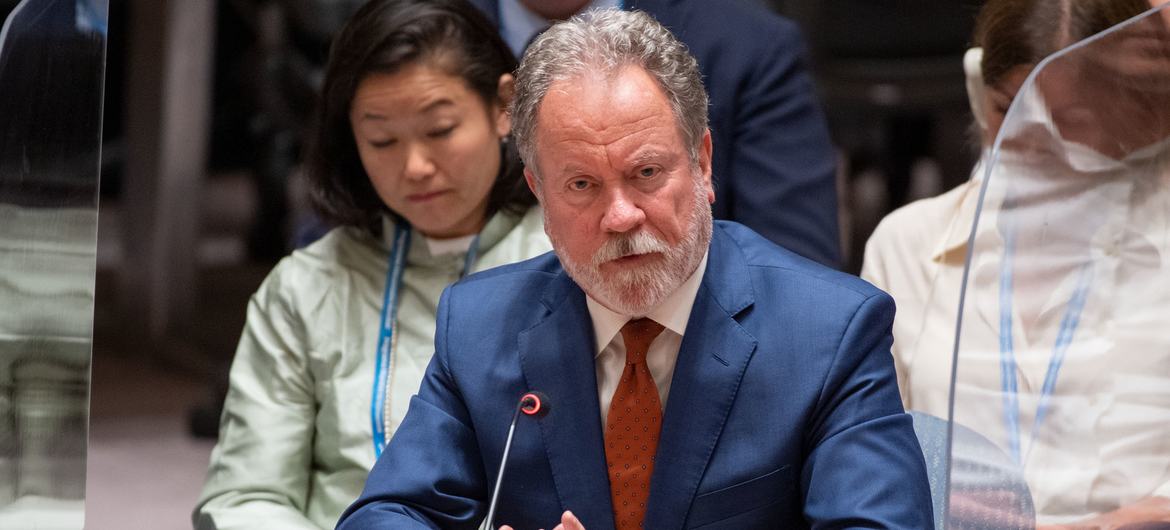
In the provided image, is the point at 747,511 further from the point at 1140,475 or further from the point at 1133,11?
the point at 1133,11

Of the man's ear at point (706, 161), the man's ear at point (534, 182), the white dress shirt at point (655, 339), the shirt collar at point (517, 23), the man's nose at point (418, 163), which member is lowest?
the white dress shirt at point (655, 339)

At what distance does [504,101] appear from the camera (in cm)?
234

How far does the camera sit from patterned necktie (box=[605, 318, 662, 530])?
173cm

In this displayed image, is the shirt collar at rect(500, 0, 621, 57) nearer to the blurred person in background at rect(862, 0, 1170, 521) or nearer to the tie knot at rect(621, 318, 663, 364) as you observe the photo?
the tie knot at rect(621, 318, 663, 364)

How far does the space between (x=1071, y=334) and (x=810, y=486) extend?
0.36 m

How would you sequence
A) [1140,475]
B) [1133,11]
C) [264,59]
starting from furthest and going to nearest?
[264,59] → [1133,11] → [1140,475]

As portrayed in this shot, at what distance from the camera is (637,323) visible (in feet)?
5.80

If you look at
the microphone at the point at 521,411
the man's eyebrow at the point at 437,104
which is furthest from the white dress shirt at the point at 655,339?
the man's eyebrow at the point at 437,104

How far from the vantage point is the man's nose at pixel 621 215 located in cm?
167

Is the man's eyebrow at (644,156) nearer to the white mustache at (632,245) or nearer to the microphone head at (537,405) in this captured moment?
the white mustache at (632,245)

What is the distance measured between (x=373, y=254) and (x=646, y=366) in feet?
2.45

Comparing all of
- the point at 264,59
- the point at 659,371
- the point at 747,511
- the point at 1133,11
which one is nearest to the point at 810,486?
the point at 747,511

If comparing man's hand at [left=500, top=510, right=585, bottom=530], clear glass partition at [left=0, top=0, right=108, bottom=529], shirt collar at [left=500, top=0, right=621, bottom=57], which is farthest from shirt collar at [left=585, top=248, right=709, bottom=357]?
shirt collar at [left=500, top=0, right=621, bottom=57]

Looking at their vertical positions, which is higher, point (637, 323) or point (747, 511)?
point (637, 323)
